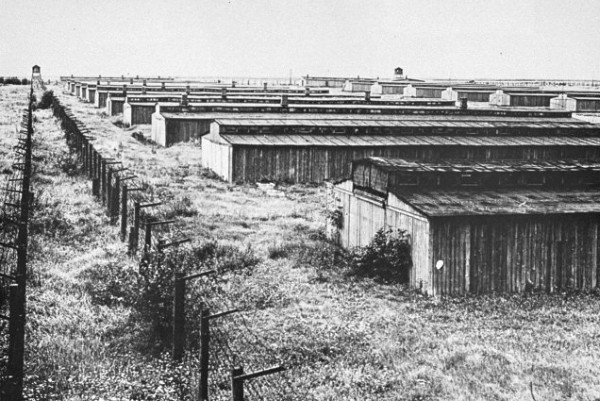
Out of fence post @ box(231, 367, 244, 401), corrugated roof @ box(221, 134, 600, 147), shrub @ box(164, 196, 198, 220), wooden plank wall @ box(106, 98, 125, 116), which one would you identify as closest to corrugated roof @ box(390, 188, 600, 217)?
shrub @ box(164, 196, 198, 220)

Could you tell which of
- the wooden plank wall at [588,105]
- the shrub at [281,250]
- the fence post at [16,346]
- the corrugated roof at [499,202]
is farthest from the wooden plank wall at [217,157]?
the wooden plank wall at [588,105]

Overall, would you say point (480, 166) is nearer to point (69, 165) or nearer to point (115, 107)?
point (69, 165)

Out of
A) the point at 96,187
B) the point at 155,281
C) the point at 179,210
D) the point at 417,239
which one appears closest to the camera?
the point at 155,281

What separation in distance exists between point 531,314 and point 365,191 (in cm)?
771

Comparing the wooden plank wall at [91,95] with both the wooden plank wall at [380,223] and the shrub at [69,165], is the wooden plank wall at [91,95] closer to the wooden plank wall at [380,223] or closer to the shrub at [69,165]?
the shrub at [69,165]

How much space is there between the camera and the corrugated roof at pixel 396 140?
43406mm

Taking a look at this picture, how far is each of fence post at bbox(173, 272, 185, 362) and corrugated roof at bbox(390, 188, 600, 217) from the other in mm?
8819

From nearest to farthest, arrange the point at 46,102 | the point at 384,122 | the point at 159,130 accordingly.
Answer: the point at 384,122 < the point at 159,130 < the point at 46,102

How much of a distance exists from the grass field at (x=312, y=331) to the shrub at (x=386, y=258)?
1.71 feet

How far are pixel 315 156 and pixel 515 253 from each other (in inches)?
866

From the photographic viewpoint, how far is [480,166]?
25.7 meters

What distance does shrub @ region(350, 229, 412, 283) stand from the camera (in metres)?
22.5

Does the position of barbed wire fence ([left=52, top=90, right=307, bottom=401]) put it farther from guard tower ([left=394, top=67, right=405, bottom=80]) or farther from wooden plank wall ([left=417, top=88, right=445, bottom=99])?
guard tower ([left=394, top=67, right=405, bottom=80])

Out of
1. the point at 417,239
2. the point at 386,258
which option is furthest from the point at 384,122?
the point at 417,239
